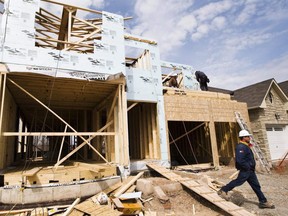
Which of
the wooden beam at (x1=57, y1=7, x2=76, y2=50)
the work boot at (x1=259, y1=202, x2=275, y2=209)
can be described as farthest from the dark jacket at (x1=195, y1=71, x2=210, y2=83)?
the work boot at (x1=259, y1=202, x2=275, y2=209)

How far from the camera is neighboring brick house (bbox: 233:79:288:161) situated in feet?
46.6

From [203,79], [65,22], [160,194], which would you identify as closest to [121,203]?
[160,194]

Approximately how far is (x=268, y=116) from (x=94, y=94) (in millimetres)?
12063

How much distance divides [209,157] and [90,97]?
331 inches

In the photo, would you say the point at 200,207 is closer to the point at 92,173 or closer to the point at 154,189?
the point at 154,189

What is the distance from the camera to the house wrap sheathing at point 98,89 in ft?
24.8

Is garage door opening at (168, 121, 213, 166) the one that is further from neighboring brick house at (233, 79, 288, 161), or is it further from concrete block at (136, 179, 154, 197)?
concrete block at (136, 179, 154, 197)

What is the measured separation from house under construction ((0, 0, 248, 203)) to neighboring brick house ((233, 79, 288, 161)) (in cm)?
219

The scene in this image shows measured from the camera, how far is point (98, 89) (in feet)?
31.3

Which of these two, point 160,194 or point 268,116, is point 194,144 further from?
point 160,194

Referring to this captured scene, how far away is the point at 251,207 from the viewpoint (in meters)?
5.50

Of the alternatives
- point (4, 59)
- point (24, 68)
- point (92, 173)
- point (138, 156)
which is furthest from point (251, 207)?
point (4, 59)

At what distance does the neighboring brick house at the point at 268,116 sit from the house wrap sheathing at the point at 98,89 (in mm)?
2124

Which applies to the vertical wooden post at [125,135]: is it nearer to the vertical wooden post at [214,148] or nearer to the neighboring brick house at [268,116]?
the vertical wooden post at [214,148]
